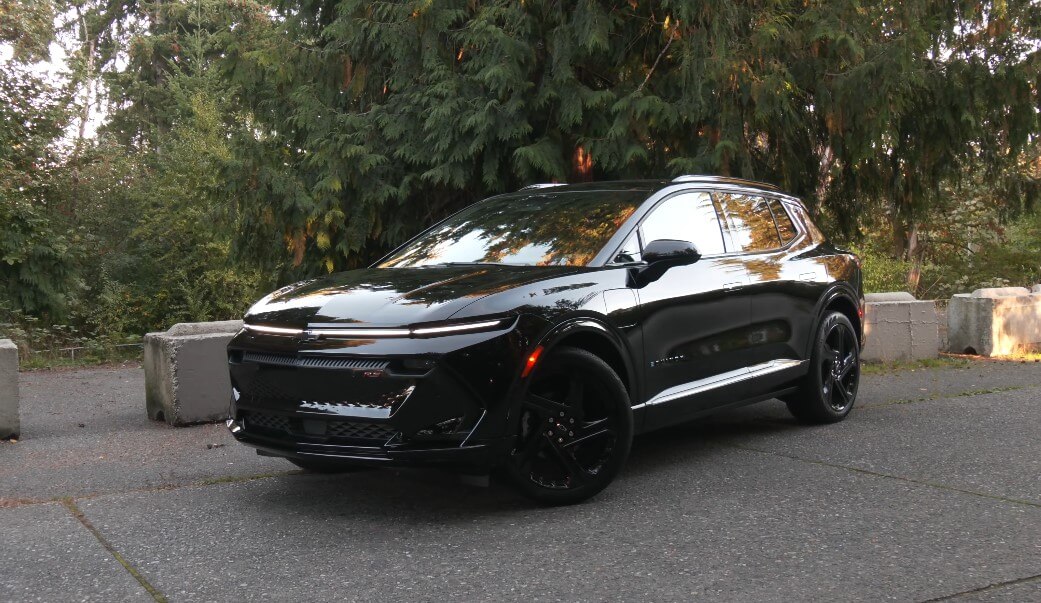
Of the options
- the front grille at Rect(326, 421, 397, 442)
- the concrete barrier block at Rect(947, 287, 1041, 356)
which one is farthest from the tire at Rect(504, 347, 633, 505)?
the concrete barrier block at Rect(947, 287, 1041, 356)

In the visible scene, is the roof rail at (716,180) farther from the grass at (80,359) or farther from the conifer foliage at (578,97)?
the grass at (80,359)

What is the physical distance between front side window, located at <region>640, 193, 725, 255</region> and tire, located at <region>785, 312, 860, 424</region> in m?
1.40

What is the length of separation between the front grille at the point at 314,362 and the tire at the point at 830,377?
3.79m

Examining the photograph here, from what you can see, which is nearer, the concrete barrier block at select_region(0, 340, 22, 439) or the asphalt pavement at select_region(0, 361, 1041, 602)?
the asphalt pavement at select_region(0, 361, 1041, 602)

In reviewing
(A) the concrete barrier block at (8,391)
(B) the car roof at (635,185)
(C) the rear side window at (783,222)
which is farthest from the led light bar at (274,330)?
(C) the rear side window at (783,222)

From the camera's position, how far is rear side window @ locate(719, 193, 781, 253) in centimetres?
671

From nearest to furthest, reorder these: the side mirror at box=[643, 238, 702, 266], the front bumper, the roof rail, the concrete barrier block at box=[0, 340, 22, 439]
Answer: the front bumper → the side mirror at box=[643, 238, 702, 266] → the roof rail → the concrete barrier block at box=[0, 340, 22, 439]

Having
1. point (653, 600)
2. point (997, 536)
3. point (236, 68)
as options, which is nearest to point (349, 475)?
point (653, 600)

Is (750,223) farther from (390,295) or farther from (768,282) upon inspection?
(390,295)

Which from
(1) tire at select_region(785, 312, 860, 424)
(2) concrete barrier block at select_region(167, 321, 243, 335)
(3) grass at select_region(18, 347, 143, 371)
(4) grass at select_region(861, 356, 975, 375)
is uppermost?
(2) concrete barrier block at select_region(167, 321, 243, 335)

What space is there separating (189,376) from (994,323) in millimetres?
9242

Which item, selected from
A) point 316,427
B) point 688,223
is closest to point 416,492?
point 316,427

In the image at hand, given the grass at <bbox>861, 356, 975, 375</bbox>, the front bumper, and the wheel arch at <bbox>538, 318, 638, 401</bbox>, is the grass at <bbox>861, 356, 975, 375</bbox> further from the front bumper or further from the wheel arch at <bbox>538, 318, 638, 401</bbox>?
the front bumper

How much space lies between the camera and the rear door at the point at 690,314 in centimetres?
568
